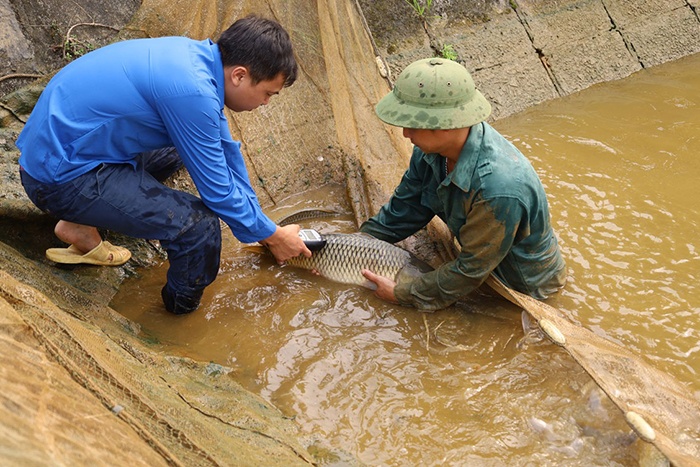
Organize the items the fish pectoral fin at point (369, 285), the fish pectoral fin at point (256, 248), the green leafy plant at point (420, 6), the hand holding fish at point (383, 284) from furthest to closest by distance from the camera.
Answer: the green leafy plant at point (420, 6)
the fish pectoral fin at point (256, 248)
the fish pectoral fin at point (369, 285)
the hand holding fish at point (383, 284)

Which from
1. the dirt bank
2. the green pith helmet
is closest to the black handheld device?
the dirt bank

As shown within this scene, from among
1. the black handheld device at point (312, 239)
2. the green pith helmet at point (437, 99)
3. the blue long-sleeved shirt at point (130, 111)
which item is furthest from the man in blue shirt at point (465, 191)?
the blue long-sleeved shirt at point (130, 111)

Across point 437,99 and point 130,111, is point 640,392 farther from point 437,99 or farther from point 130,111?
point 130,111

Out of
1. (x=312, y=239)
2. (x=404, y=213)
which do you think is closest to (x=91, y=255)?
(x=312, y=239)

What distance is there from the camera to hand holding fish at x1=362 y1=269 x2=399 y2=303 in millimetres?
3859

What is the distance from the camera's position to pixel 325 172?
508 cm

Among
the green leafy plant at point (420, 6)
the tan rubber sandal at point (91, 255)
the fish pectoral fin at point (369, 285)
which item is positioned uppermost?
the green leafy plant at point (420, 6)

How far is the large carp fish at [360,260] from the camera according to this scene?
153 inches

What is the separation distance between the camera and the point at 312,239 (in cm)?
393

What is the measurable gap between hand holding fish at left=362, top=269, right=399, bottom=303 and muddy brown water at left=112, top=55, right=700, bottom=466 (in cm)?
9

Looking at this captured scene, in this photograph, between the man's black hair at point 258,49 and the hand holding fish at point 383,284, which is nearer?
the man's black hair at point 258,49

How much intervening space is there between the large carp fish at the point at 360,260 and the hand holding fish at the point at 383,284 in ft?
0.10

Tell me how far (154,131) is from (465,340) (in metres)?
2.10

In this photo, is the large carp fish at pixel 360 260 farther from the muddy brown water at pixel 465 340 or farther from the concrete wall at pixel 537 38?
the concrete wall at pixel 537 38
